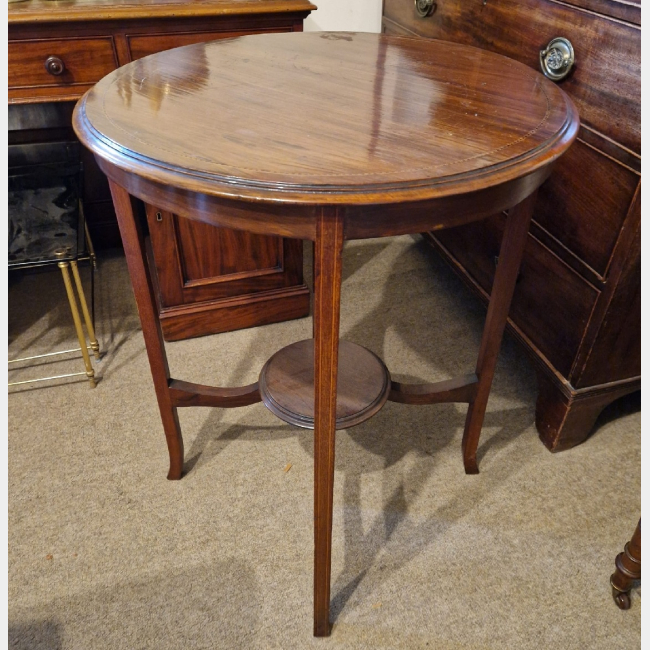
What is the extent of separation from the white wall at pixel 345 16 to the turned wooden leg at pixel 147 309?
1.46m

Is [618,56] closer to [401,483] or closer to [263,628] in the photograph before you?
[401,483]

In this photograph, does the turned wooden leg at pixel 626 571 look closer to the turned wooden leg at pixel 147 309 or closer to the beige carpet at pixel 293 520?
the beige carpet at pixel 293 520

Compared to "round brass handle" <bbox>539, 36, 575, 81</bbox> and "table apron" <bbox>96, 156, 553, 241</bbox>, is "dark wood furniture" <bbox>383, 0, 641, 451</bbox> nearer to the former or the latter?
"round brass handle" <bbox>539, 36, 575, 81</bbox>

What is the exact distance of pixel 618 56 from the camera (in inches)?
44.8

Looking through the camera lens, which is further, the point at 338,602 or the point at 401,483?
the point at 401,483

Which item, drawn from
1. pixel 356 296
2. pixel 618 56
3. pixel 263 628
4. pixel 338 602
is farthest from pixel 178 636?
pixel 618 56

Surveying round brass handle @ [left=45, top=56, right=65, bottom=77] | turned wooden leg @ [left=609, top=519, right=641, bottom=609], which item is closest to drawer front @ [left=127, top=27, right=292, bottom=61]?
round brass handle @ [left=45, top=56, right=65, bottom=77]

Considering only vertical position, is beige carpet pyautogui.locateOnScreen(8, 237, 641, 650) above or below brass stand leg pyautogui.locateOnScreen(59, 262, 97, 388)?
below

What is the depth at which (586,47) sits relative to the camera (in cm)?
121

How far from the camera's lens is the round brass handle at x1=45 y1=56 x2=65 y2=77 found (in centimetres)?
158

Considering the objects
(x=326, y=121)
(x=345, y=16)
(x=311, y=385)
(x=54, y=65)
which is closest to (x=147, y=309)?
(x=311, y=385)

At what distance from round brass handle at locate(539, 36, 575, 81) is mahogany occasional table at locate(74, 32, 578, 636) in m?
0.13

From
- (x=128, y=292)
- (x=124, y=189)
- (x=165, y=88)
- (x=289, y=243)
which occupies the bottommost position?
(x=128, y=292)

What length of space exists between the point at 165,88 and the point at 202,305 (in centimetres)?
95
